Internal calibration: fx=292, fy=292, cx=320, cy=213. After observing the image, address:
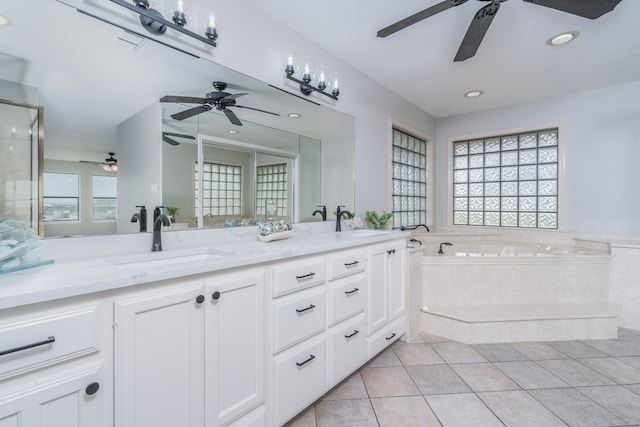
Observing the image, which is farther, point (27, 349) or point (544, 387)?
point (544, 387)

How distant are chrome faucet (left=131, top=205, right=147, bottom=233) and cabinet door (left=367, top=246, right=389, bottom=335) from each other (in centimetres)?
136

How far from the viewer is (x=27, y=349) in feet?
2.44

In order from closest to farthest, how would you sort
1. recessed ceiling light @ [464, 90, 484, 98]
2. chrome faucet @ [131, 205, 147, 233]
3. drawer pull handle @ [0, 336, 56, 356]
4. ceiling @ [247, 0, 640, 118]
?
1. drawer pull handle @ [0, 336, 56, 356]
2. chrome faucet @ [131, 205, 147, 233]
3. ceiling @ [247, 0, 640, 118]
4. recessed ceiling light @ [464, 90, 484, 98]

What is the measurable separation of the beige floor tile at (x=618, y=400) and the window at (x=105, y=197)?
2.85m

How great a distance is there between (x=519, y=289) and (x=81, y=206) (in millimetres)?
3482

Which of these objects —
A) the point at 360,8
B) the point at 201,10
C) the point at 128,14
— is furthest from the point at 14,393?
the point at 360,8

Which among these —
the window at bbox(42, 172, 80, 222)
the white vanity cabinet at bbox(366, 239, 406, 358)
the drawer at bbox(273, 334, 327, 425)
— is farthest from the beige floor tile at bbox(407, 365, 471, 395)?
the window at bbox(42, 172, 80, 222)

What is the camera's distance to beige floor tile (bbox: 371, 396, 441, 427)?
1.56 metres

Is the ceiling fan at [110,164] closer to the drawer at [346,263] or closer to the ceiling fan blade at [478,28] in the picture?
the drawer at [346,263]

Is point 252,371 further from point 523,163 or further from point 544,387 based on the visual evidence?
point 523,163

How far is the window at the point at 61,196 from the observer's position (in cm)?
118

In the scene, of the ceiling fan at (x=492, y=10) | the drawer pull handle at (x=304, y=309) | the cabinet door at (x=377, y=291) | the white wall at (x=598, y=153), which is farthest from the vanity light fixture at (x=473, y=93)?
the drawer pull handle at (x=304, y=309)

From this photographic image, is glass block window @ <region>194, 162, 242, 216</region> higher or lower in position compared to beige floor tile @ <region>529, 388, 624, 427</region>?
higher

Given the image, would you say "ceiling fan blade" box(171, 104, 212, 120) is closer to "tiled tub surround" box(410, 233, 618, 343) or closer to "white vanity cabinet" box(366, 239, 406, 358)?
"white vanity cabinet" box(366, 239, 406, 358)
